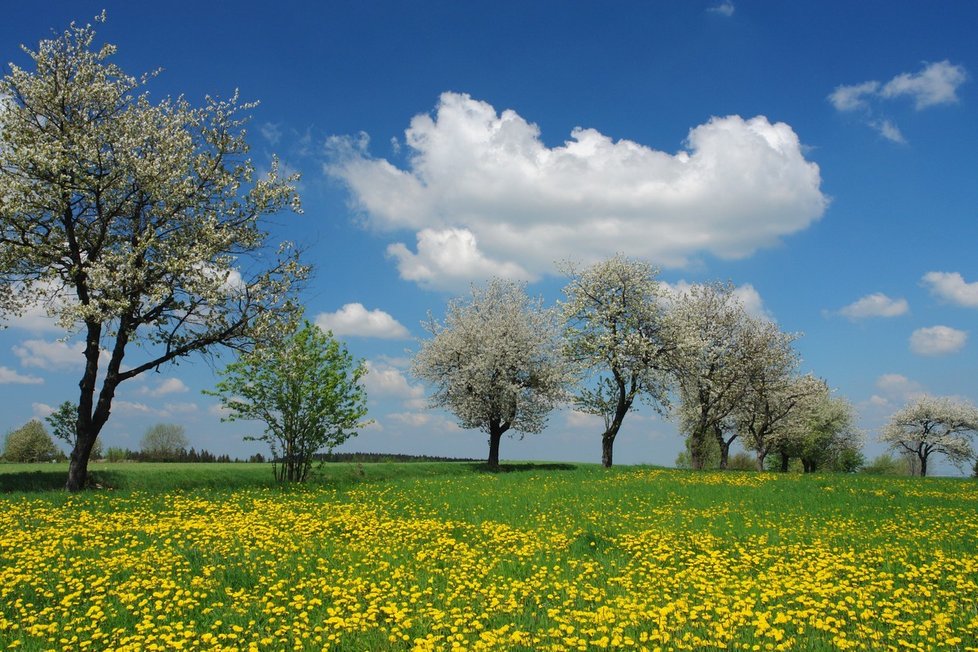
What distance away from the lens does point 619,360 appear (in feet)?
136

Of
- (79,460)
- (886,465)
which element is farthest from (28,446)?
(886,465)

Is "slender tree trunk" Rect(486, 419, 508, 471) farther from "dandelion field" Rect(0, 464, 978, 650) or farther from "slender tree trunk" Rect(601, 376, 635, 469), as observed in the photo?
"dandelion field" Rect(0, 464, 978, 650)

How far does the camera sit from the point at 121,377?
24.5 metres

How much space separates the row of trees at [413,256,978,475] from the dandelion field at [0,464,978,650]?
2127 cm

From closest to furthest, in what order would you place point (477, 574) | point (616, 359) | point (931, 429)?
point (477, 574) → point (616, 359) → point (931, 429)

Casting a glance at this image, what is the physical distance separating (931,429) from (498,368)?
5688 centimetres

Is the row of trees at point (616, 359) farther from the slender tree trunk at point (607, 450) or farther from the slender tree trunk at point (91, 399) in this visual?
the slender tree trunk at point (91, 399)

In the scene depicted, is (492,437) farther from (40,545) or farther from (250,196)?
(40,545)

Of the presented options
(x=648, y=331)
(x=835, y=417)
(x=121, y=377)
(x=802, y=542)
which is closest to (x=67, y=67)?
(x=121, y=377)

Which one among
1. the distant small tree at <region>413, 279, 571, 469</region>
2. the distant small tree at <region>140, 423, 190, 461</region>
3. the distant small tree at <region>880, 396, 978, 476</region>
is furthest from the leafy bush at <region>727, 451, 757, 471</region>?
the distant small tree at <region>140, 423, 190, 461</region>

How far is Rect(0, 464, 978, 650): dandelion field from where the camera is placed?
8641 mm

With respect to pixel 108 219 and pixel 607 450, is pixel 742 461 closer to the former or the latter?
pixel 607 450

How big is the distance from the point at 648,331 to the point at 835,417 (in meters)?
42.4

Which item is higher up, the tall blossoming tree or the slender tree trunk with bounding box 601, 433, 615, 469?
the tall blossoming tree
